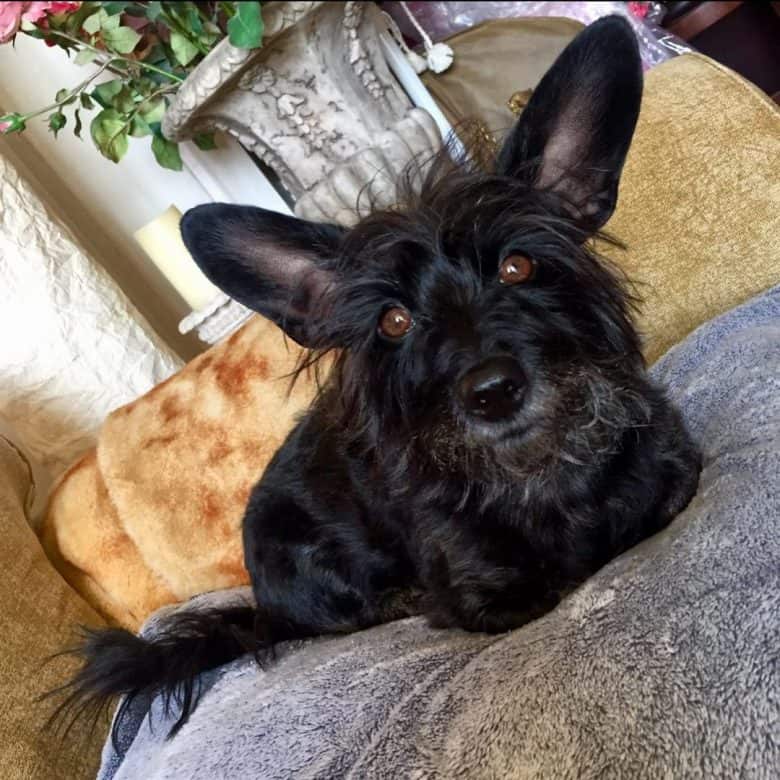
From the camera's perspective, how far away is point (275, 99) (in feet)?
6.61

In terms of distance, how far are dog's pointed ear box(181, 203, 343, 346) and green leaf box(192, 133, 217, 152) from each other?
1.26 m

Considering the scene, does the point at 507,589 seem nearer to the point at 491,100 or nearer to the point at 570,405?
the point at 570,405

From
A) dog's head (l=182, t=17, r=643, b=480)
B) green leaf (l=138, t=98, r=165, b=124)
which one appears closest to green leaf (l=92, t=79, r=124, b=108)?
green leaf (l=138, t=98, r=165, b=124)

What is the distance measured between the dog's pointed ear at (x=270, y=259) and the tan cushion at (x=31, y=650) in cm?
101

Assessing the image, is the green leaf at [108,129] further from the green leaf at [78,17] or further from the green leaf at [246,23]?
the green leaf at [246,23]

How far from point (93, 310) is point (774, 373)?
2.12 metres

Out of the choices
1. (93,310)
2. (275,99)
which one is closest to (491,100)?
(275,99)

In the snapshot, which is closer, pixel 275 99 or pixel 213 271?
pixel 213 271

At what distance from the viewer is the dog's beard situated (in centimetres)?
117

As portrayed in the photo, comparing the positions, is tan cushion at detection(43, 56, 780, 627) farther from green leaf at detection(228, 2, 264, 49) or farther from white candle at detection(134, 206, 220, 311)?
green leaf at detection(228, 2, 264, 49)

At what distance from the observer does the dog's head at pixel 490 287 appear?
1.17 m

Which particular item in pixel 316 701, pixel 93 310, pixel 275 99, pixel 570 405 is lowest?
pixel 316 701

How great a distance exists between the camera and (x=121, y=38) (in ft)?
6.13

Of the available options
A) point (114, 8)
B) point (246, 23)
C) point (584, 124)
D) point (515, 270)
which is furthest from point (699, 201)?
point (246, 23)
